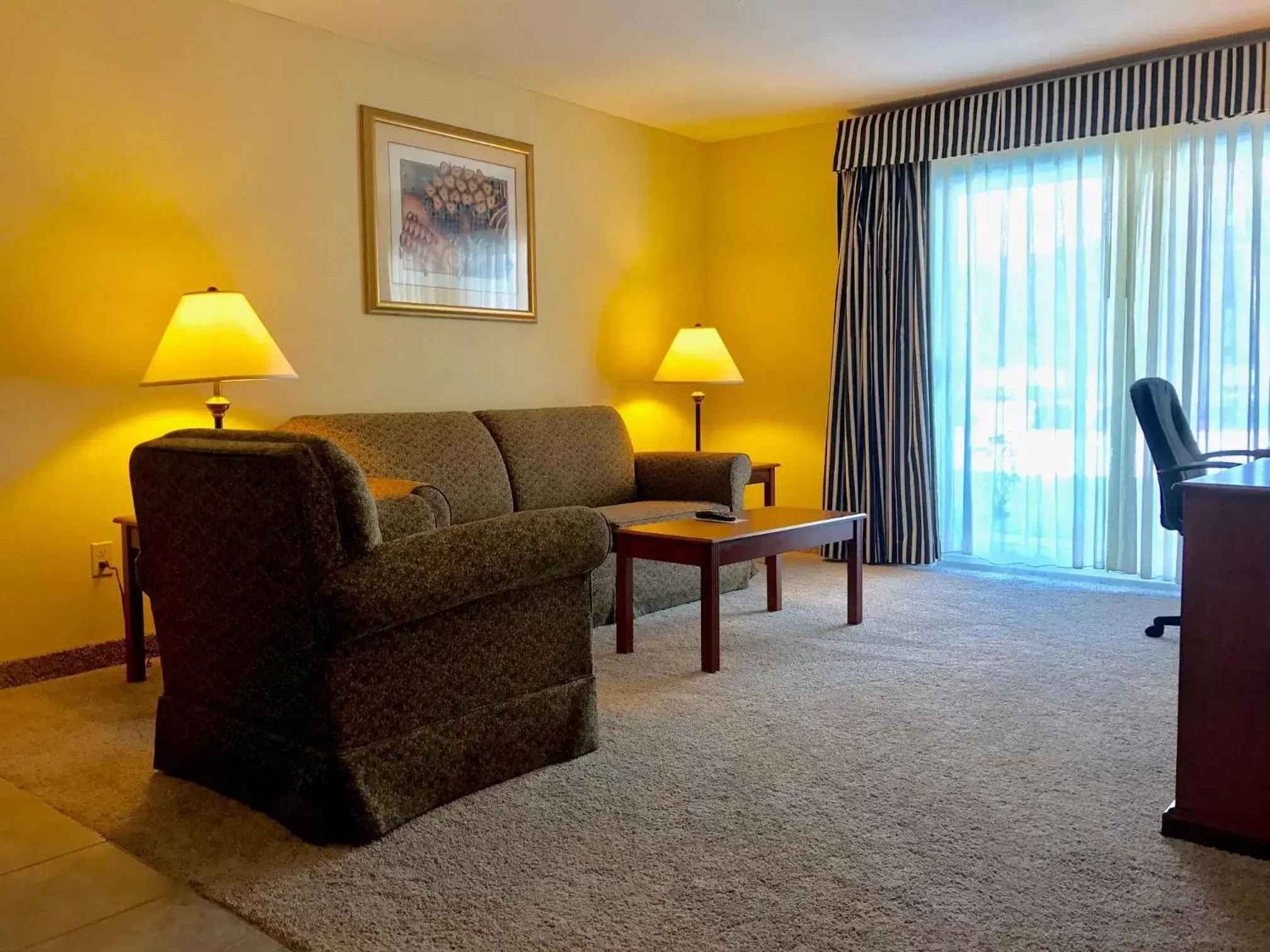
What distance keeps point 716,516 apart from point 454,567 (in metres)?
1.74

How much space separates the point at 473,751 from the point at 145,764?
35.3 inches

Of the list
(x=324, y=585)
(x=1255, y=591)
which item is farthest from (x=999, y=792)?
(x=324, y=585)

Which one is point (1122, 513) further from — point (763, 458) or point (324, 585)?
Answer: point (324, 585)

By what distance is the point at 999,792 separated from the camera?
2270 millimetres

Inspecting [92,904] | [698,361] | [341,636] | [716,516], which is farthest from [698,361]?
[92,904]

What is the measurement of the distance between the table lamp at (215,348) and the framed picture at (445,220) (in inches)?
36.9

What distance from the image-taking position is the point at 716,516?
3715 millimetres

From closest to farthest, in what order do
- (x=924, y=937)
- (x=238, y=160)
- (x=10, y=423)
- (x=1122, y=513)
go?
(x=924, y=937), (x=10, y=423), (x=238, y=160), (x=1122, y=513)

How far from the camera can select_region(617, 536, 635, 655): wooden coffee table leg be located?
350 cm

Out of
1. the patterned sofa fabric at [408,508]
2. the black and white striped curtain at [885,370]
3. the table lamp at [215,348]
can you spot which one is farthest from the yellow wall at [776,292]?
the table lamp at [215,348]

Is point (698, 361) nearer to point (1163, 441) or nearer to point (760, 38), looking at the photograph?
point (760, 38)

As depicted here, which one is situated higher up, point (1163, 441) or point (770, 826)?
point (1163, 441)

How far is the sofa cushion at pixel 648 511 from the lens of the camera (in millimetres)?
3941

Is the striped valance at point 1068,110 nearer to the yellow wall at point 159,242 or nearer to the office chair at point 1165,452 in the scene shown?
the office chair at point 1165,452
